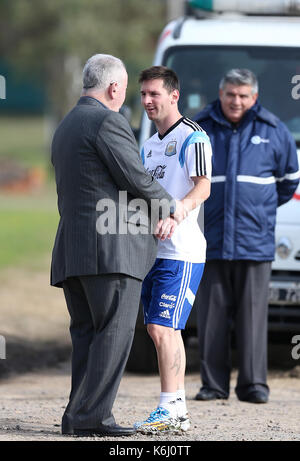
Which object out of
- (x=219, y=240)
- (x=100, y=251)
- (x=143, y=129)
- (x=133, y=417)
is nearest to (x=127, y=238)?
(x=100, y=251)

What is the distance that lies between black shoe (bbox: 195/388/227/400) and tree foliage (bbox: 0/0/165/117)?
34153mm

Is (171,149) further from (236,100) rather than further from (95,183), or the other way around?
(236,100)

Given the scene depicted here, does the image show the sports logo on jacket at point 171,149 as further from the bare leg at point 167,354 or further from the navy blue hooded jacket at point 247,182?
the navy blue hooded jacket at point 247,182

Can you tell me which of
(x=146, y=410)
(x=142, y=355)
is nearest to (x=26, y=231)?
(x=142, y=355)

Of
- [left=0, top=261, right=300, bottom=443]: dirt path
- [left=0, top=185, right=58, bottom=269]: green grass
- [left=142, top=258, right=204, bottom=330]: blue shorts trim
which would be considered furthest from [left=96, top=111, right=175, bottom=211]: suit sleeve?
[left=0, top=185, right=58, bottom=269]: green grass

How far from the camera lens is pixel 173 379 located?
20.1 ft

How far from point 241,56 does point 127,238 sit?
3.78 m

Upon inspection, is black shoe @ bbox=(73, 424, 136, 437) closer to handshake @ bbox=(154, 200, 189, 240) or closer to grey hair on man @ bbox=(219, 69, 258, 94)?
handshake @ bbox=(154, 200, 189, 240)

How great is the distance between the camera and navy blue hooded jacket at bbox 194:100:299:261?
7.63m

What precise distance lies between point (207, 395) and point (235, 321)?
564mm

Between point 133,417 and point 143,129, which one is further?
point 143,129

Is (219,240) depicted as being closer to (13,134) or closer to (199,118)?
(199,118)

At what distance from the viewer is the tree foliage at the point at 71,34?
1635 inches

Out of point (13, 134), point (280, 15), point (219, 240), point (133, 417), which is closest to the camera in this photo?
Result: point (133, 417)
